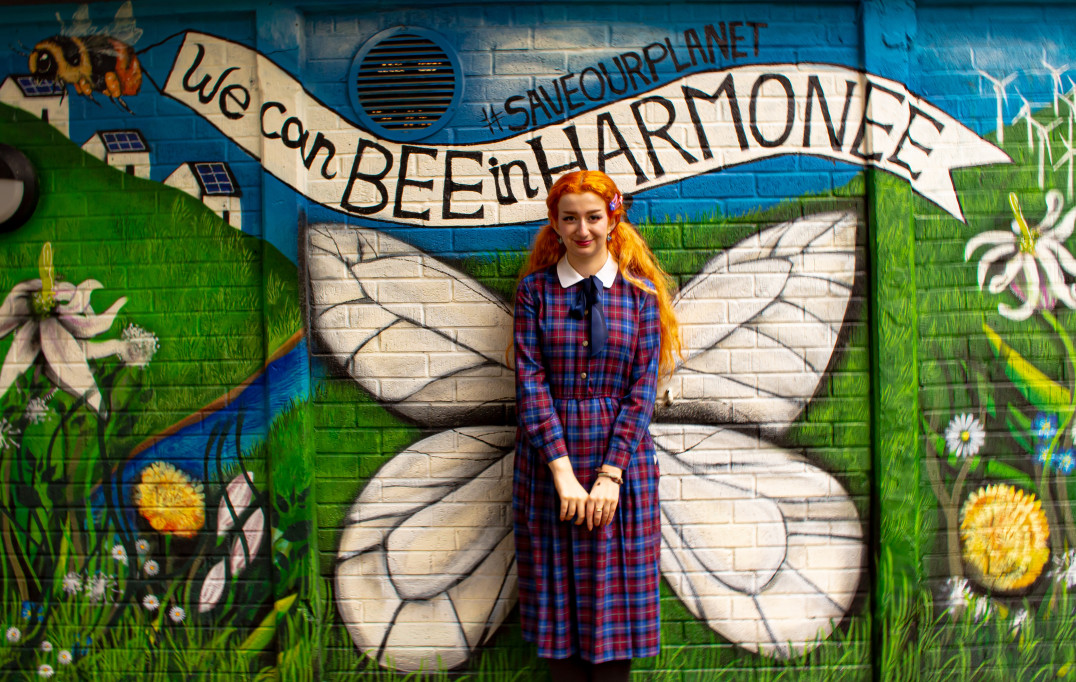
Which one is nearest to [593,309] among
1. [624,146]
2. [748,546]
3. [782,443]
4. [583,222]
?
[583,222]

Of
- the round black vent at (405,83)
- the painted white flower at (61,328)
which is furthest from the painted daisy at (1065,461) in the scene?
the painted white flower at (61,328)

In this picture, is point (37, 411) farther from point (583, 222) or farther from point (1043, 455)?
point (1043, 455)

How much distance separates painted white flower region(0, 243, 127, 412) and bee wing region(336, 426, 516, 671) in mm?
1380

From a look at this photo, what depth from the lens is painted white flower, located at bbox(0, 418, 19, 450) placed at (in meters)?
2.84

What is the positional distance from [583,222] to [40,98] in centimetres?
244

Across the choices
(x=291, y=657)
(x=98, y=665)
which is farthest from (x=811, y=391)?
(x=98, y=665)

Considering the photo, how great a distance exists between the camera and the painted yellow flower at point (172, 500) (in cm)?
277

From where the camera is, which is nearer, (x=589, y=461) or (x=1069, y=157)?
(x=589, y=461)

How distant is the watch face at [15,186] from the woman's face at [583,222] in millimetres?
2254

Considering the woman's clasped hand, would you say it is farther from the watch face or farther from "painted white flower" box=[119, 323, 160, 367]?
the watch face

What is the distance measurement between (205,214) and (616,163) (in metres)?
1.72

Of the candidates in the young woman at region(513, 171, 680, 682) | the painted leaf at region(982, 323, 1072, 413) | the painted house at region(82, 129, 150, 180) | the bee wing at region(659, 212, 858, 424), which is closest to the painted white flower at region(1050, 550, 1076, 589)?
the painted leaf at region(982, 323, 1072, 413)

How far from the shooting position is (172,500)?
2.77 m

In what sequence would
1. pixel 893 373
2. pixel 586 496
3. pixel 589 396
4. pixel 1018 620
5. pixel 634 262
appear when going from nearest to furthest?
pixel 586 496 → pixel 589 396 → pixel 634 262 → pixel 893 373 → pixel 1018 620
